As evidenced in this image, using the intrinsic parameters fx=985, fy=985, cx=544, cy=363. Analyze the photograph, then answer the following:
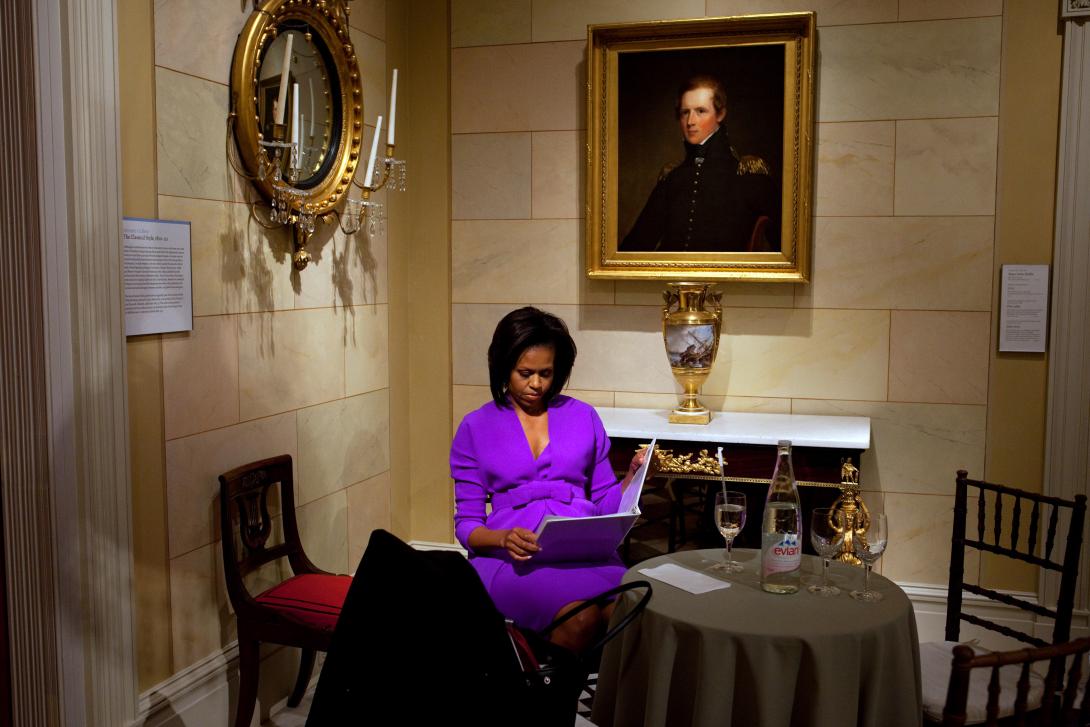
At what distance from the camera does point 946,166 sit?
163 inches

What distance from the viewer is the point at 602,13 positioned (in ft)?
14.8

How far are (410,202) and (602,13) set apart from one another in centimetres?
126

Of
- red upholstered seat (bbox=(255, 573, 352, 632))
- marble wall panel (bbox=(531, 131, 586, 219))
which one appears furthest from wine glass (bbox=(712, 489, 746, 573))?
marble wall panel (bbox=(531, 131, 586, 219))

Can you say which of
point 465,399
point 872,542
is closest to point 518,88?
point 465,399

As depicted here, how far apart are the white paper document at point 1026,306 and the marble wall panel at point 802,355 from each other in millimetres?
483

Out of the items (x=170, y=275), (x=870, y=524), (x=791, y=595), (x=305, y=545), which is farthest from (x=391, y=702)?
(x=305, y=545)

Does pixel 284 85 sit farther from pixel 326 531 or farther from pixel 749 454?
pixel 749 454

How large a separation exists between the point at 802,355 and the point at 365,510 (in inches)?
81.9

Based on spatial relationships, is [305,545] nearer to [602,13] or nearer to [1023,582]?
[602,13]

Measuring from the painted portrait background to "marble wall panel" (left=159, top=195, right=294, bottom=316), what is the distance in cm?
159

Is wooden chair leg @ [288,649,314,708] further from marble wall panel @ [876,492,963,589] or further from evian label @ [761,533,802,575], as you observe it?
marble wall panel @ [876,492,963,589]

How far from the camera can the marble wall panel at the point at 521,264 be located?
4.63m

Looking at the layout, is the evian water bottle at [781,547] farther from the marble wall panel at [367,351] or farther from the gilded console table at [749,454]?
the marble wall panel at [367,351]

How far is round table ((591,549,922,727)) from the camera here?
2.38 m
